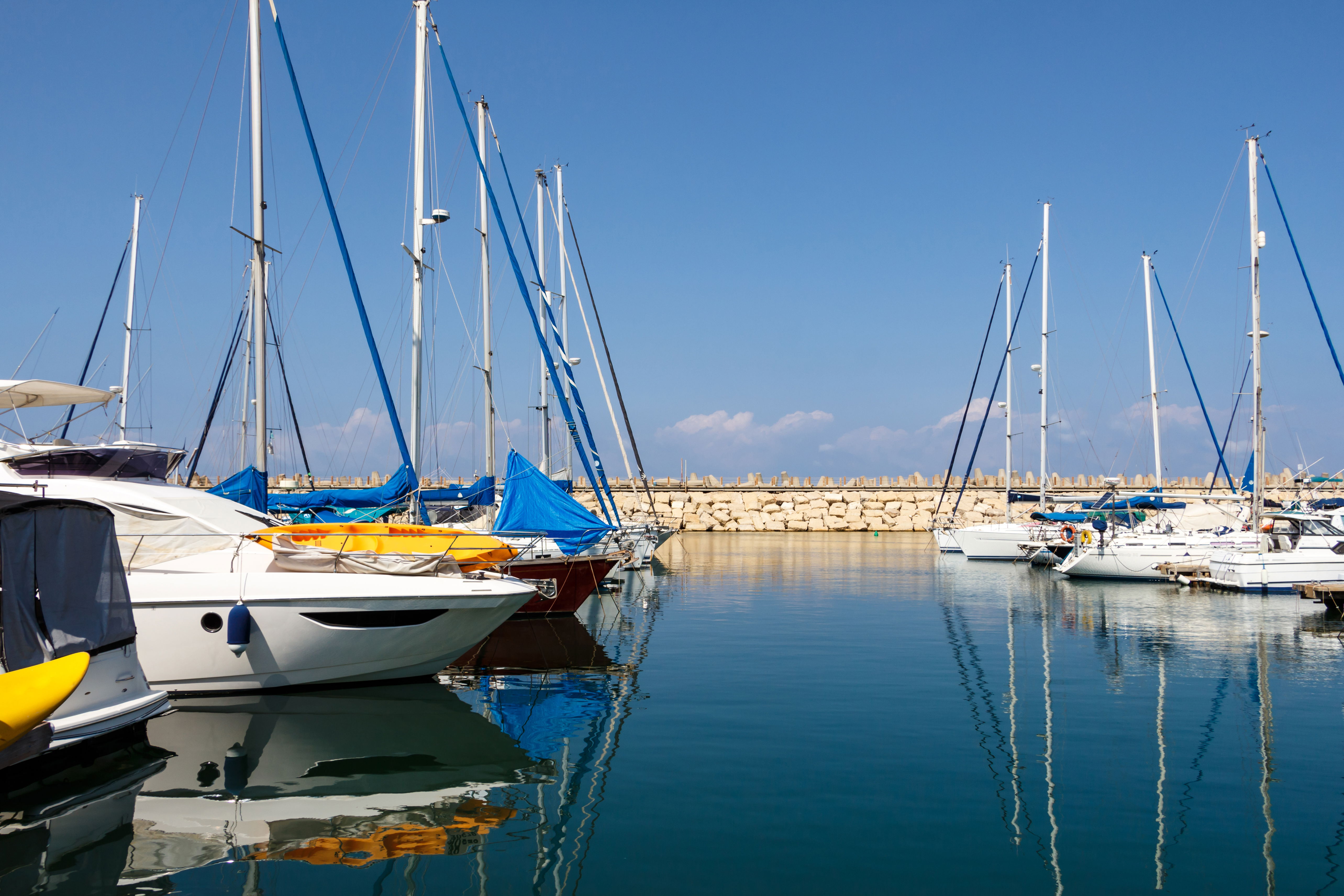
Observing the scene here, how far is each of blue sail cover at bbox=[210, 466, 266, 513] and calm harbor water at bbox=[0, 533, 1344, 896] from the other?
5.74 meters

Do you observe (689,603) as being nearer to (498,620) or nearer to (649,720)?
(498,620)

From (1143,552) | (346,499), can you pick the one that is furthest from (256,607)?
(1143,552)

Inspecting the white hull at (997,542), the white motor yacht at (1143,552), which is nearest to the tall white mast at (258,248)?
the white motor yacht at (1143,552)

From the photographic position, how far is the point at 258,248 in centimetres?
1747

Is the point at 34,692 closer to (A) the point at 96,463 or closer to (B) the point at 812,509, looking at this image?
(A) the point at 96,463

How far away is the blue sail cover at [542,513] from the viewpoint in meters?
19.1

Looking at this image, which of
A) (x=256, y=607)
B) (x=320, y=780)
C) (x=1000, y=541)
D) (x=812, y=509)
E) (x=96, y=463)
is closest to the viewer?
(x=320, y=780)

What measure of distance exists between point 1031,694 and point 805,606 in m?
9.21

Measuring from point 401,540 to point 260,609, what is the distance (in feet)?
14.3

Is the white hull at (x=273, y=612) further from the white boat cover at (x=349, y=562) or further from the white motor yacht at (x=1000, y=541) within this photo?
the white motor yacht at (x=1000, y=541)

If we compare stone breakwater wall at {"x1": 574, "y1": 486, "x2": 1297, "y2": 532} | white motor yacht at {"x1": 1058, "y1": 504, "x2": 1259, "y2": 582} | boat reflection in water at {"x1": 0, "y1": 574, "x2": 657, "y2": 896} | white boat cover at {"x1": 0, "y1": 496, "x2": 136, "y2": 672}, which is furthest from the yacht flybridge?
stone breakwater wall at {"x1": 574, "y1": 486, "x2": 1297, "y2": 532}

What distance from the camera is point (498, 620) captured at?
41.8ft

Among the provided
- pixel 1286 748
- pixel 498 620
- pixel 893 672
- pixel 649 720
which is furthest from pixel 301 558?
pixel 1286 748

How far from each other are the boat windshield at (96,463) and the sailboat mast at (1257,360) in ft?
85.7
